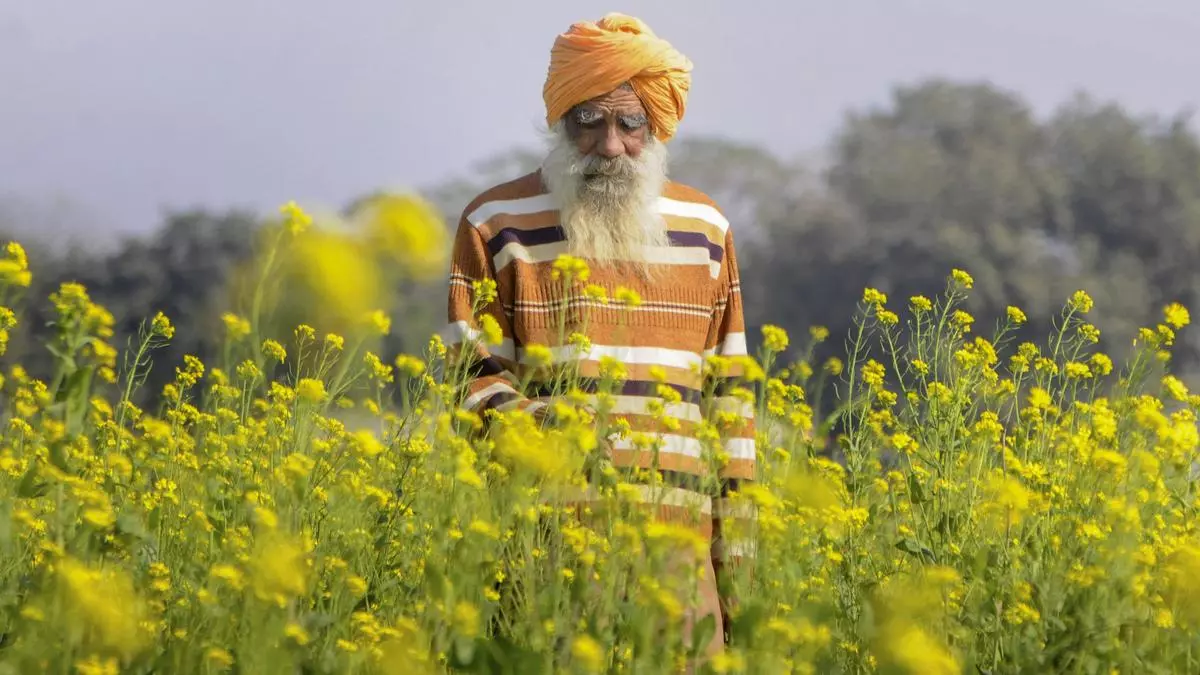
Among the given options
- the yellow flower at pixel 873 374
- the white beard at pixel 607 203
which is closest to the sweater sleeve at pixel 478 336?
the white beard at pixel 607 203

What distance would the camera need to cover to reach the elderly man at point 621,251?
3500mm

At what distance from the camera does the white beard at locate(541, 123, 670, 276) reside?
11.9 ft

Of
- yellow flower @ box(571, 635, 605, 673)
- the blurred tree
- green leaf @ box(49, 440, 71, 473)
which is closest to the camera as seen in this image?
yellow flower @ box(571, 635, 605, 673)

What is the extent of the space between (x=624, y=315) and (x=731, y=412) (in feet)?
0.95

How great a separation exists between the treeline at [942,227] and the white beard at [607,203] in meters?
24.5

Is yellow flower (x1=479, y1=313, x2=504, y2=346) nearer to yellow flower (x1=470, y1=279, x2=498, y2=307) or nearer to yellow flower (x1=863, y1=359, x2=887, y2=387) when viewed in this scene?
yellow flower (x1=470, y1=279, x2=498, y2=307)

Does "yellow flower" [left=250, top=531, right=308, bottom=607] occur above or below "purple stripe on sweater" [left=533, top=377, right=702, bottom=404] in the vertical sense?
above

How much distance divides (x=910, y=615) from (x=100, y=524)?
1.24 metres

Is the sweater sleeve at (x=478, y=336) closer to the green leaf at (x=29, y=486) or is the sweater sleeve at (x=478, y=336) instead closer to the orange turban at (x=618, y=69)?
the orange turban at (x=618, y=69)

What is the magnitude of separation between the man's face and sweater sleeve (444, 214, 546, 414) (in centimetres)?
30

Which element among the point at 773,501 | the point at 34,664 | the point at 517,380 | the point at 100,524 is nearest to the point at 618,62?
the point at 517,380

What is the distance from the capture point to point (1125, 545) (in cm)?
289

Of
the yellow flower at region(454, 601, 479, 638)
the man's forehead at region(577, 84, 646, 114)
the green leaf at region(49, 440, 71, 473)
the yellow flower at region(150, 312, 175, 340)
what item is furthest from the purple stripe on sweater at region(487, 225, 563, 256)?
the yellow flower at region(454, 601, 479, 638)

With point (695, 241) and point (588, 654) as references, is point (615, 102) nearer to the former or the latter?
point (695, 241)
